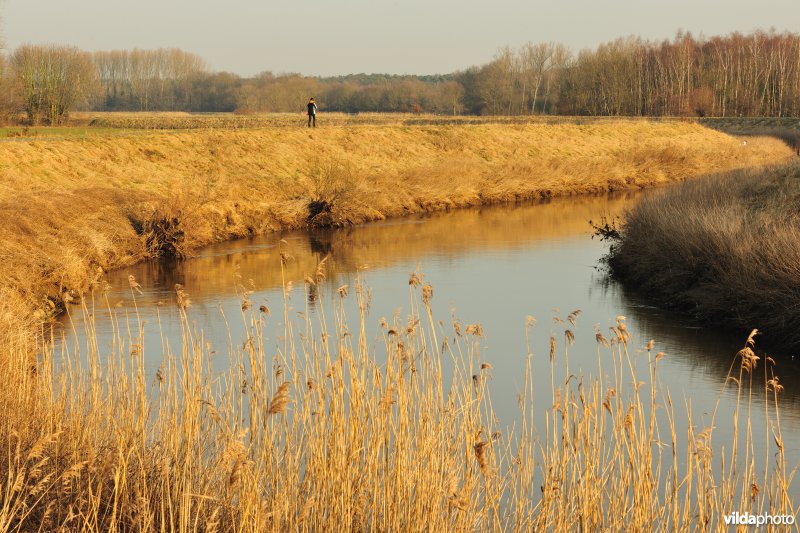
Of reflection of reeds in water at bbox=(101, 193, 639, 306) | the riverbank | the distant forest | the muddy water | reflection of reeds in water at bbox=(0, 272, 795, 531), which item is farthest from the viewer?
the distant forest

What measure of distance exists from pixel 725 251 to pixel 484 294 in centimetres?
466

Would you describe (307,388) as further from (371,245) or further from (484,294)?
(371,245)

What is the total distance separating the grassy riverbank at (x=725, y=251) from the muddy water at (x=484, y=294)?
459 mm

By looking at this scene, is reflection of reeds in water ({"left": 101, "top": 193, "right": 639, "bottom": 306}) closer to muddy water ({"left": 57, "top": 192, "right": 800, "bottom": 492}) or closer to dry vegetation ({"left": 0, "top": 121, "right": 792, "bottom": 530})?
muddy water ({"left": 57, "top": 192, "right": 800, "bottom": 492})

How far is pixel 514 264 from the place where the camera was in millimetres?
21297

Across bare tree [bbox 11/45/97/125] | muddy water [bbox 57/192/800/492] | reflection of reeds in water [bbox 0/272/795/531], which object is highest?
bare tree [bbox 11/45/97/125]

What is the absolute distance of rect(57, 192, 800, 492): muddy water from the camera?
12070 mm

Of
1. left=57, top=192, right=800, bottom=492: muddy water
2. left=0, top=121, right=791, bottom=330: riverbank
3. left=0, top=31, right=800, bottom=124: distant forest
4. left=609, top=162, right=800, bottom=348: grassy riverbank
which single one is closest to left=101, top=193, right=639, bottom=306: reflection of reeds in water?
left=57, top=192, right=800, bottom=492: muddy water

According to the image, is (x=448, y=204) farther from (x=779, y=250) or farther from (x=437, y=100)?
(x=437, y=100)

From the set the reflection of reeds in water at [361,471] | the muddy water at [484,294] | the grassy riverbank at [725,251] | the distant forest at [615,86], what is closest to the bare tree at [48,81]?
the distant forest at [615,86]

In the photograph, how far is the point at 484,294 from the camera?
698 inches

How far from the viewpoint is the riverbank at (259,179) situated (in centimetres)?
1809

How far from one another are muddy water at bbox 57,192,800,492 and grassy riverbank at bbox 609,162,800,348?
0.46 meters

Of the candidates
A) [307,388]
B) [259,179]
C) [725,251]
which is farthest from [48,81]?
[307,388]
